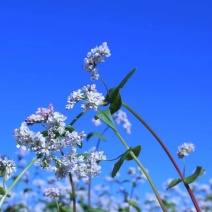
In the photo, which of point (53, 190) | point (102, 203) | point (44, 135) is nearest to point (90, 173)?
point (44, 135)

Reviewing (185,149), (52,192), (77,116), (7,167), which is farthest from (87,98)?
(52,192)

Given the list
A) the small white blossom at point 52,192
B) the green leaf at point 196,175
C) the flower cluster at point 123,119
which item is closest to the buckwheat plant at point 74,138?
the green leaf at point 196,175

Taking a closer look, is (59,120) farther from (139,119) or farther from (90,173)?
(139,119)

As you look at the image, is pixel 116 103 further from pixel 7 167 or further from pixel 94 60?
pixel 7 167

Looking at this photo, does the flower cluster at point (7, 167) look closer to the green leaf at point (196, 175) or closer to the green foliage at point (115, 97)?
the green foliage at point (115, 97)

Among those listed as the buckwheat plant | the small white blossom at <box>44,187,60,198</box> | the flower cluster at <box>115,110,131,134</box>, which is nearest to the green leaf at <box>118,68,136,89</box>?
the buckwheat plant
